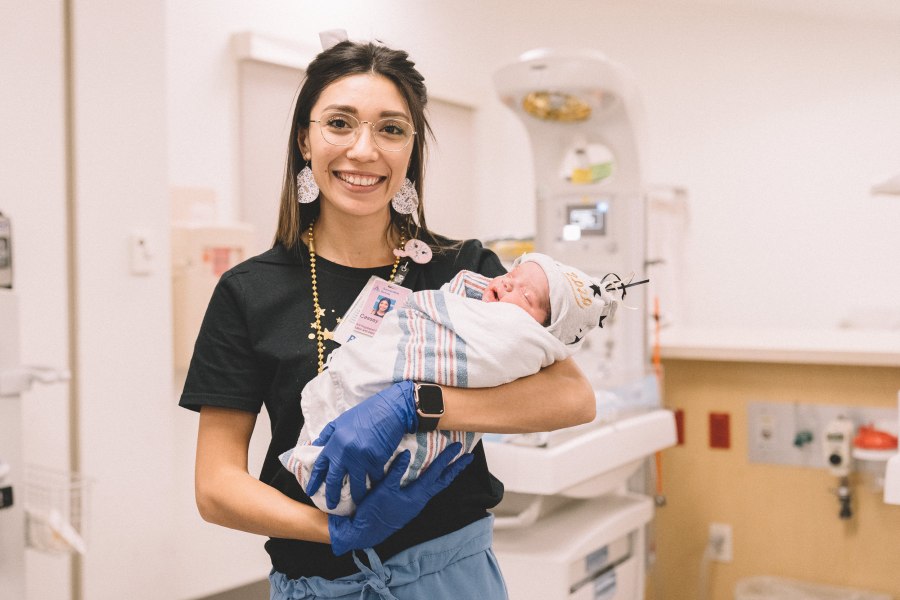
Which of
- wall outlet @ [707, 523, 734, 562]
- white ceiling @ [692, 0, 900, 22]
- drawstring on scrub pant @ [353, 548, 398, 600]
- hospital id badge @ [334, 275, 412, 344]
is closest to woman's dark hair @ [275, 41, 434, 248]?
hospital id badge @ [334, 275, 412, 344]

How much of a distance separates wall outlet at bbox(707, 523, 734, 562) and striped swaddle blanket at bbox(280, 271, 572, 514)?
2.04 meters

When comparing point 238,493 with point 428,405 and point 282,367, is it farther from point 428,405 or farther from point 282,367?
point 428,405

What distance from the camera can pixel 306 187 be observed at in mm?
1296

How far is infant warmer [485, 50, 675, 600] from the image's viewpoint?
221cm

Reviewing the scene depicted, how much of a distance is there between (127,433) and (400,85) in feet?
5.97

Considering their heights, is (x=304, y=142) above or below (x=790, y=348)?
above

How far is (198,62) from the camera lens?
338 centimetres

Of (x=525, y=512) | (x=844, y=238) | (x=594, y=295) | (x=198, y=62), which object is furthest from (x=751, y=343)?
(x=844, y=238)

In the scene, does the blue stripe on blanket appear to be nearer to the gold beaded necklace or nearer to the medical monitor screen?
the gold beaded necklace

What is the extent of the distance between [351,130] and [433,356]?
0.33m

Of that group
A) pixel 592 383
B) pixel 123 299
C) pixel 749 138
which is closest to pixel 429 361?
pixel 592 383

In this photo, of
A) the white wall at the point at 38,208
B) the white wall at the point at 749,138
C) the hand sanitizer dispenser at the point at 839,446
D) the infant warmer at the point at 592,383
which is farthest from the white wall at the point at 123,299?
the white wall at the point at 749,138

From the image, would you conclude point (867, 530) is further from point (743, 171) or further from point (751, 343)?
point (743, 171)

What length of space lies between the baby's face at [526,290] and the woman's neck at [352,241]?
161 millimetres
